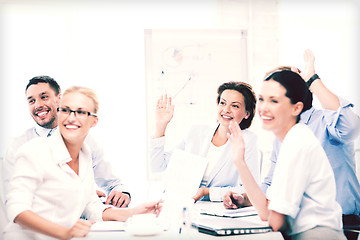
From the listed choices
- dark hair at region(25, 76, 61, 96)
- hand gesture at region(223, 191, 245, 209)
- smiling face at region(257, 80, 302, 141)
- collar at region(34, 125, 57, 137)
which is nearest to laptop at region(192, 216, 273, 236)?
hand gesture at region(223, 191, 245, 209)

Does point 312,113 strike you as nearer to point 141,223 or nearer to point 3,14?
point 141,223

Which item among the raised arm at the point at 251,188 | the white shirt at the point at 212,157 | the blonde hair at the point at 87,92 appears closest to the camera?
the raised arm at the point at 251,188

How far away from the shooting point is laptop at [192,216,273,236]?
4.58 ft

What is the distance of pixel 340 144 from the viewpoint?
1699 millimetres

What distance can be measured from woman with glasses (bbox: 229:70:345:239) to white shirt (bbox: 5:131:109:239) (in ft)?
2.23

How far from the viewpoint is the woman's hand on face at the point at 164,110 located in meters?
1.82

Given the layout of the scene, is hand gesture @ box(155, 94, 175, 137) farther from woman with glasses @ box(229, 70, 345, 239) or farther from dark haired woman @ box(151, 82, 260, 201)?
woman with glasses @ box(229, 70, 345, 239)

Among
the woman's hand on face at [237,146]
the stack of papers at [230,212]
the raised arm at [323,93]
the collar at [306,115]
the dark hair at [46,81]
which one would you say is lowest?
the stack of papers at [230,212]

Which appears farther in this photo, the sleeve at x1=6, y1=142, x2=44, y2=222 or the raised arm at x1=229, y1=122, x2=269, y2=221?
the raised arm at x1=229, y1=122, x2=269, y2=221

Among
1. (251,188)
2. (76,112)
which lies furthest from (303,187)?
(76,112)

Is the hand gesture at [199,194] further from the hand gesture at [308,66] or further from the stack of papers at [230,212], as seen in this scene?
the hand gesture at [308,66]

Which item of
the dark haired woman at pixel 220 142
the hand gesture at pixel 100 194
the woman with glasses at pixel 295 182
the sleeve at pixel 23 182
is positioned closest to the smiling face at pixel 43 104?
the sleeve at pixel 23 182

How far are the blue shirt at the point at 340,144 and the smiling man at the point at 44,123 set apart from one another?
31.1 inches

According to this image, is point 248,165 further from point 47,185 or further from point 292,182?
point 47,185
